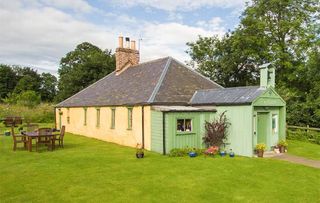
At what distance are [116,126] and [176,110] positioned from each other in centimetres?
635

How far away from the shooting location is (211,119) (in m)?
15.4

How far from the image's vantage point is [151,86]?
17547 mm

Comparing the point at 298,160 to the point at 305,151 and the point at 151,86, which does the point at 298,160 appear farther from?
the point at 151,86

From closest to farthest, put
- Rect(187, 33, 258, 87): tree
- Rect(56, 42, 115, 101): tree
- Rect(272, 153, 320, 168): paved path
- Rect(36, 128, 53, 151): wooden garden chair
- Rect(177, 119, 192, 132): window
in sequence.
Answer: Rect(272, 153, 320, 168): paved path
Rect(177, 119, 192, 132): window
Rect(36, 128, 53, 151): wooden garden chair
Rect(187, 33, 258, 87): tree
Rect(56, 42, 115, 101): tree

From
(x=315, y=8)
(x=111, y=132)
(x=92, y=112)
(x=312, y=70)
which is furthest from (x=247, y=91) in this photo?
(x=315, y=8)

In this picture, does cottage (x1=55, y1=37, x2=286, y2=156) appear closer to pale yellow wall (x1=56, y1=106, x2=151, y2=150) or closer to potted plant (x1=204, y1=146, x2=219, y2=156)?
pale yellow wall (x1=56, y1=106, x2=151, y2=150)

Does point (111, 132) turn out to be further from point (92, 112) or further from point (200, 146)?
point (200, 146)

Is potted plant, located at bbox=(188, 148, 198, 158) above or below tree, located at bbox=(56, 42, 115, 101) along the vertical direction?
below

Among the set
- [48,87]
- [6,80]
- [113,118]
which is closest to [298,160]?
[113,118]

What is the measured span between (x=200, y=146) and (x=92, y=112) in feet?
34.0

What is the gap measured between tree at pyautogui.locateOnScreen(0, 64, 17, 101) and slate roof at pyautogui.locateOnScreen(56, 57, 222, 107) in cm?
5444

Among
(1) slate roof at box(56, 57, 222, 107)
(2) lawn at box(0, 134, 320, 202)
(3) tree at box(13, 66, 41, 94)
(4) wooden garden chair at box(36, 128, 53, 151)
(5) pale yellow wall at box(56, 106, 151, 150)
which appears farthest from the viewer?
(3) tree at box(13, 66, 41, 94)

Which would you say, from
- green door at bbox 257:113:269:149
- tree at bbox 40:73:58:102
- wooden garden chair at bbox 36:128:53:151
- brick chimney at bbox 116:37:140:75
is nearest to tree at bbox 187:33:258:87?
brick chimney at bbox 116:37:140:75

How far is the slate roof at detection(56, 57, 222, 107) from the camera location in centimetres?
1669
